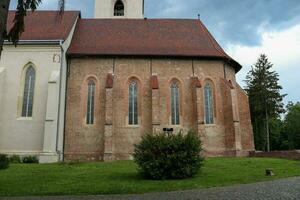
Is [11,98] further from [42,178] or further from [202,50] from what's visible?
[202,50]

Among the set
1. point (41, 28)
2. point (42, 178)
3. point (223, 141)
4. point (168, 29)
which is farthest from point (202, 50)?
point (42, 178)

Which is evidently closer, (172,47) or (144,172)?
(144,172)

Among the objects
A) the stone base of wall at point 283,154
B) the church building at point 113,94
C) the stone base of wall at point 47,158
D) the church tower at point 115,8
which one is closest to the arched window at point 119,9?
the church tower at point 115,8

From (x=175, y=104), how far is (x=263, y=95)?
63.8 feet

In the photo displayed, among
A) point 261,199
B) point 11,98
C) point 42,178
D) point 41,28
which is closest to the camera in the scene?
point 261,199

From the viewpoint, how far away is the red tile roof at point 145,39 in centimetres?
2586

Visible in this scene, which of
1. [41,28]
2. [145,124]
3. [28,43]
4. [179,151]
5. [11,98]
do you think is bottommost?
[179,151]

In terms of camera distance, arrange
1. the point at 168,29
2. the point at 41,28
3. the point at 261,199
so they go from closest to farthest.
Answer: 1. the point at 261,199
2. the point at 41,28
3. the point at 168,29

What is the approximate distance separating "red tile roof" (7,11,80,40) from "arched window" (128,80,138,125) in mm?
6121

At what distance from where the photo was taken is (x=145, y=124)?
2461 cm

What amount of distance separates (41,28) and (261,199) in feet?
71.8

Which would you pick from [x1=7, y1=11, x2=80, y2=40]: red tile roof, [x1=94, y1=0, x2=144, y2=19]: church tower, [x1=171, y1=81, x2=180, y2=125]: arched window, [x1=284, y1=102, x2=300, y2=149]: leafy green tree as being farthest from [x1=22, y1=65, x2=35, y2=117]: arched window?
[x1=284, y1=102, x2=300, y2=149]: leafy green tree

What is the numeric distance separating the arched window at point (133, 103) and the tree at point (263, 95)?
20692mm

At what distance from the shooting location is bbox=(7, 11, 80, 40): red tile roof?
2453cm
